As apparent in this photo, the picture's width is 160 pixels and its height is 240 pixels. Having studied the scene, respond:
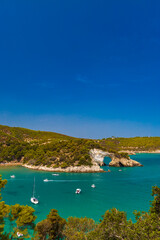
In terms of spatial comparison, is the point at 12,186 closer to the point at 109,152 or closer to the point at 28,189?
the point at 28,189

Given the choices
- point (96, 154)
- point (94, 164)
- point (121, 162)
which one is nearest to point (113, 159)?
point (121, 162)

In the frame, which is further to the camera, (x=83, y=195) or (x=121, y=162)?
(x=121, y=162)

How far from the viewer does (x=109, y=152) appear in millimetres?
102875

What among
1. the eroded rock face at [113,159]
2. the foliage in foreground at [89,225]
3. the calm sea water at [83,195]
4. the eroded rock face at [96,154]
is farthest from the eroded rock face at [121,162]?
the foliage in foreground at [89,225]

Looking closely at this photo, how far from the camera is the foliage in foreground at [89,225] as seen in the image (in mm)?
13094

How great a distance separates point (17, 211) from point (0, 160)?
9681 centimetres

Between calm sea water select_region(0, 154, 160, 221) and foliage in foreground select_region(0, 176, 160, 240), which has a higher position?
foliage in foreground select_region(0, 176, 160, 240)

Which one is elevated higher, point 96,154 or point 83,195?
point 96,154

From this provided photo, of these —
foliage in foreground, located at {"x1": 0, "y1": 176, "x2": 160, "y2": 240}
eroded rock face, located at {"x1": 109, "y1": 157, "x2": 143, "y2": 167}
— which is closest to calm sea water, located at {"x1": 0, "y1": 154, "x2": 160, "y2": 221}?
foliage in foreground, located at {"x1": 0, "y1": 176, "x2": 160, "y2": 240}

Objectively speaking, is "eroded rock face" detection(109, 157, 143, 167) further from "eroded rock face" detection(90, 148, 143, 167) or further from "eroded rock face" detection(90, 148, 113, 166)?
"eroded rock face" detection(90, 148, 113, 166)

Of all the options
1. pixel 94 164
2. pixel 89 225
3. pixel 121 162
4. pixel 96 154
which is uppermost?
pixel 96 154

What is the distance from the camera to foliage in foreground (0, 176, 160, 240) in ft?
43.0

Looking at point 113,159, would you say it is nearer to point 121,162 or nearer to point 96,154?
point 121,162

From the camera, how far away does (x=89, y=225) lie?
897 inches
